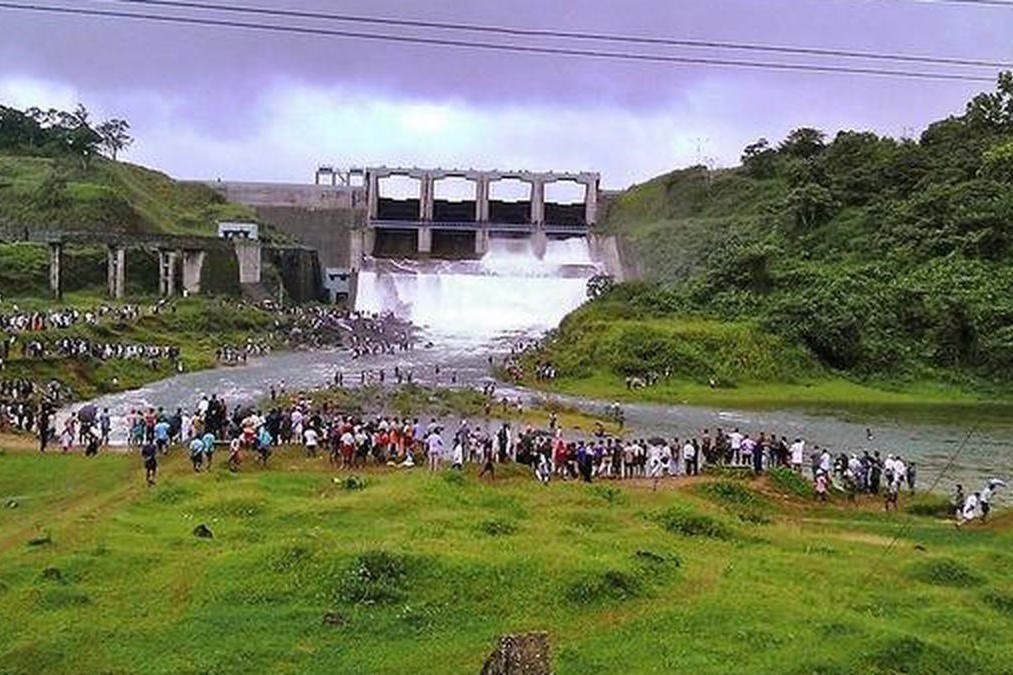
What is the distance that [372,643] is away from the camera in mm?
14680

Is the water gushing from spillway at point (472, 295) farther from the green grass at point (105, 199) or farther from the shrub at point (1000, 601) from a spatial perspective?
the shrub at point (1000, 601)

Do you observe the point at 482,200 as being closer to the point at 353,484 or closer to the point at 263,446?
the point at 263,446

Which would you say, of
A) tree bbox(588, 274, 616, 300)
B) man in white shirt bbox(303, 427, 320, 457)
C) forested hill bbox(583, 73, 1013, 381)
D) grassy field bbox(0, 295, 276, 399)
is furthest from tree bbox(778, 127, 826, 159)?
man in white shirt bbox(303, 427, 320, 457)

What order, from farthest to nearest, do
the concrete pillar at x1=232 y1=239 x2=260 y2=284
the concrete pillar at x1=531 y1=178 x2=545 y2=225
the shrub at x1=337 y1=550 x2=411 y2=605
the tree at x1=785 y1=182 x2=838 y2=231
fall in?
the concrete pillar at x1=531 y1=178 x2=545 y2=225, the tree at x1=785 y1=182 x2=838 y2=231, the concrete pillar at x1=232 y1=239 x2=260 y2=284, the shrub at x1=337 y1=550 x2=411 y2=605

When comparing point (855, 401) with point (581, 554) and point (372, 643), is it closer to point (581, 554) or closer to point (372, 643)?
point (581, 554)

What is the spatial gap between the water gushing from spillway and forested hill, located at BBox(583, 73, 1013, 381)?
→ 7.72 m

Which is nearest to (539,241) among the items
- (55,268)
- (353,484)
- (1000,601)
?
(55,268)

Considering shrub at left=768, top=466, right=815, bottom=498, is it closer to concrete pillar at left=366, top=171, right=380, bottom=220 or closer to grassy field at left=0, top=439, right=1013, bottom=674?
grassy field at left=0, top=439, right=1013, bottom=674

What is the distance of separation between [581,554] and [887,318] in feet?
151

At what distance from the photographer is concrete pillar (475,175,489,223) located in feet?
327

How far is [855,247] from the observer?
7288 cm

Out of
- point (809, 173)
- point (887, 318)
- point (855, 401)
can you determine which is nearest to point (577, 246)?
point (809, 173)

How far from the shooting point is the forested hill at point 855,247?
5759cm

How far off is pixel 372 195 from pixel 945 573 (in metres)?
84.5
